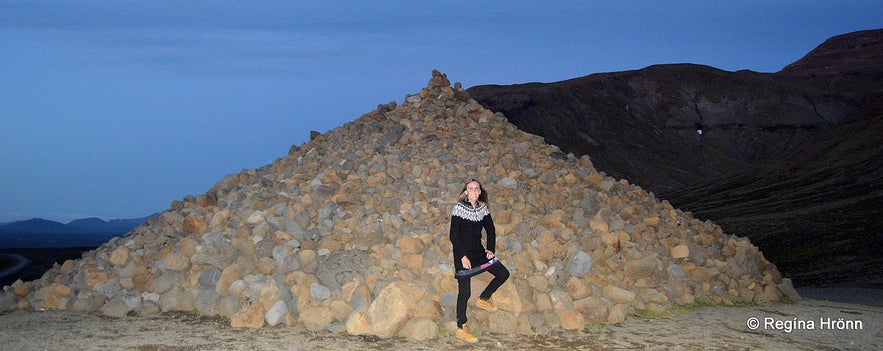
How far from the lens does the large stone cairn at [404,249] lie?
9523 millimetres

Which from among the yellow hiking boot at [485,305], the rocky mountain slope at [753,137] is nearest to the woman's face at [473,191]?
the yellow hiking boot at [485,305]

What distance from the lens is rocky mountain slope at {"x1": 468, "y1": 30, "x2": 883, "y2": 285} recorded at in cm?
3612

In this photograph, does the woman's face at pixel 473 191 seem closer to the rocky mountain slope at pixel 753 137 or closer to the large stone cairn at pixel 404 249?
the large stone cairn at pixel 404 249

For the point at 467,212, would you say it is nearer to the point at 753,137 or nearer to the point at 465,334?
the point at 465,334

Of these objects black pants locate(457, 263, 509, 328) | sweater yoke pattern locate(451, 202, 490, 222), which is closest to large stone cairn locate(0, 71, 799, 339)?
black pants locate(457, 263, 509, 328)

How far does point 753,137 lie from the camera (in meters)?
90.3

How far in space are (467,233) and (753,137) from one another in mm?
90344

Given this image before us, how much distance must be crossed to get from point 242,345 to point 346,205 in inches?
127

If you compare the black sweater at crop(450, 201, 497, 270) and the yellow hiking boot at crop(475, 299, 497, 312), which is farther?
the yellow hiking boot at crop(475, 299, 497, 312)

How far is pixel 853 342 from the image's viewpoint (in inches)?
372

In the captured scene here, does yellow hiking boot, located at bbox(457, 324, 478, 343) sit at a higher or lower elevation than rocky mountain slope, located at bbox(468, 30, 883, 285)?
lower

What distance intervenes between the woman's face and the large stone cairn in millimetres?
1742

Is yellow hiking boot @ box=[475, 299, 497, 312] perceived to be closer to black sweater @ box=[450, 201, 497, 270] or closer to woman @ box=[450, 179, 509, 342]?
woman @ box=[450, 179, 509, 342]

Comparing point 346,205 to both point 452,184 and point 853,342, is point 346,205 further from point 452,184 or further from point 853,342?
point 853,342
